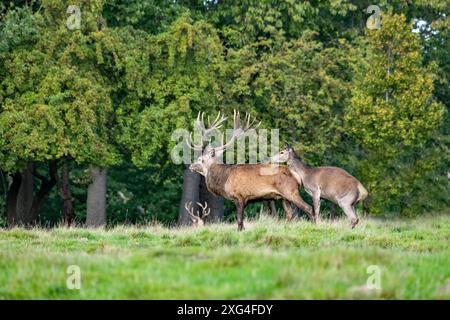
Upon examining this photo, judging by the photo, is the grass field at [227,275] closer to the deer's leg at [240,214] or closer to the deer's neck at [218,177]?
the deer's leg at [240,214]

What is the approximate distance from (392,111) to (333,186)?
5.70 metres

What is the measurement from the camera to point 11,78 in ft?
81.1

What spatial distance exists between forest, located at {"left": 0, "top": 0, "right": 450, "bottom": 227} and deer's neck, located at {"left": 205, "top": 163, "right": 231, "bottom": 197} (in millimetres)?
4783

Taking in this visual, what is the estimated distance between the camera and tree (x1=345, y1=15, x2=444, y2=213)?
25.4 m

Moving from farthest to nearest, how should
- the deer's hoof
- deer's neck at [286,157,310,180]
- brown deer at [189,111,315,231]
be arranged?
1. deer's neck at [286,157,310,180]
2. brown deer at [189,111,315,231]
3. the deer's hoof

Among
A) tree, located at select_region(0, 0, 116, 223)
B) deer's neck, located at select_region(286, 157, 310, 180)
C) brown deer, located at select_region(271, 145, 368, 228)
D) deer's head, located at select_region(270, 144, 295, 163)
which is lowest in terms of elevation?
brown deer, located at select_region(271, 145, 368, 228)

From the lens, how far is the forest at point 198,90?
24562mm

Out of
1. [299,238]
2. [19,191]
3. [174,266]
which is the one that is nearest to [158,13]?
[19,191]

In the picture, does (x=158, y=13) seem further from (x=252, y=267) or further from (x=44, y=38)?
(x=252, y=267)

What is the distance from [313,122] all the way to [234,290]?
1853 centimetres

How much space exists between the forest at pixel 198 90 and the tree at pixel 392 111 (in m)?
0.04

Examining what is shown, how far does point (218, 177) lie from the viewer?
20062 mm

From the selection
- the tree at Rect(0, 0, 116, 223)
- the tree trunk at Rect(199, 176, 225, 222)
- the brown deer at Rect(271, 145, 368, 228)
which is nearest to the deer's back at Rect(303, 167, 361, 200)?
the brown deer at Rect(271, 145, 368, 228)

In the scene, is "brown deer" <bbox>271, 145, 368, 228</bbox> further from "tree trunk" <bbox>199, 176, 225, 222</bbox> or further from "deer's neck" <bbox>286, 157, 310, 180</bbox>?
"tree trunk" <bbox>199, 176, 225, 222</bbox>
